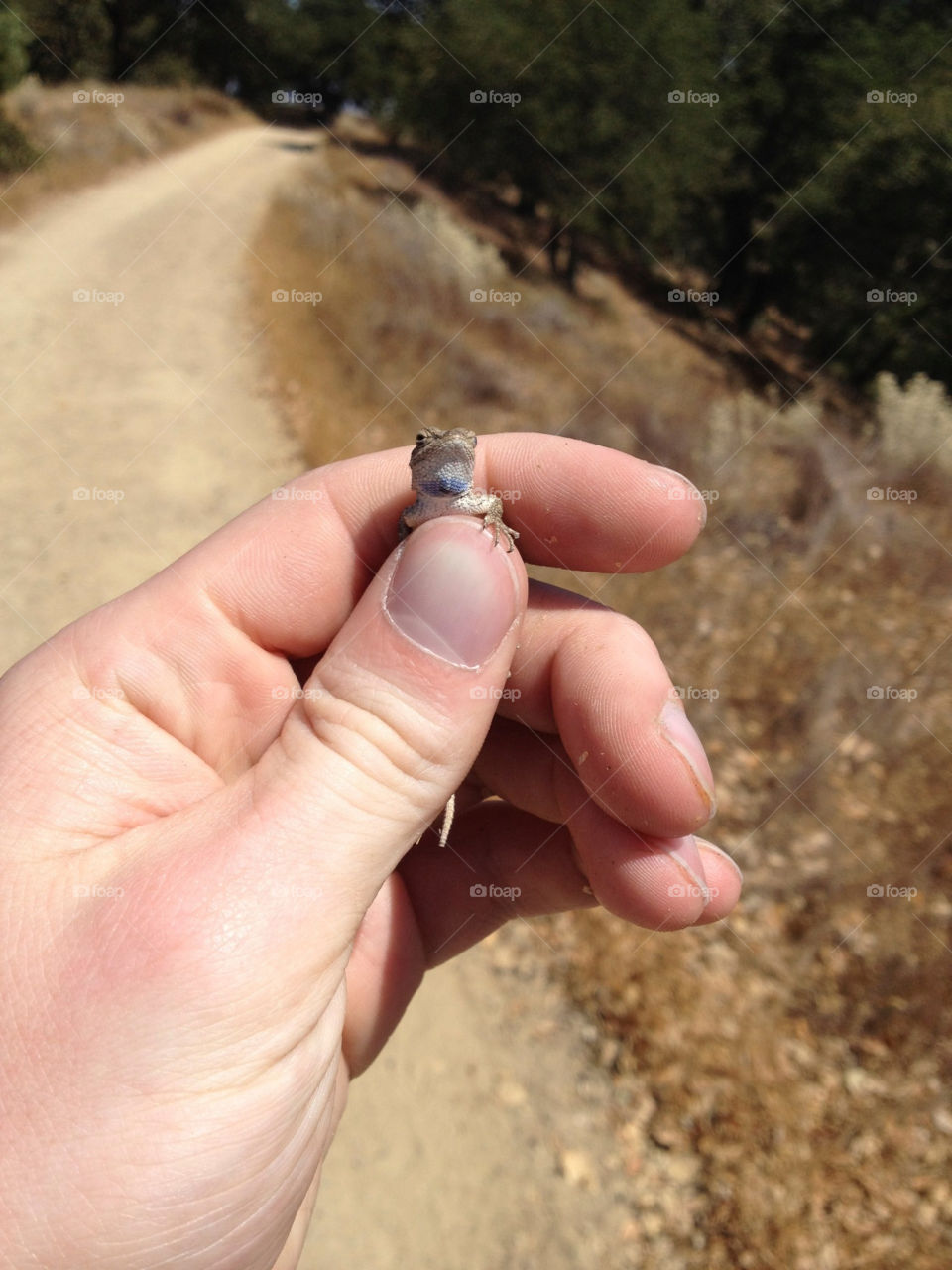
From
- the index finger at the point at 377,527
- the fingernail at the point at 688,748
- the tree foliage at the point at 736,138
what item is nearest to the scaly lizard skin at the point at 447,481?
the index finger at the point at 377,527

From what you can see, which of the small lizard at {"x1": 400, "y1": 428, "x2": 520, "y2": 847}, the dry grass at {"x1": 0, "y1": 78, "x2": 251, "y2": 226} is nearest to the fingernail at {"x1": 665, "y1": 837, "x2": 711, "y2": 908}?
the small lizard at {"x1": 400, "y1": 428, "x2": 520, "y2": 847}

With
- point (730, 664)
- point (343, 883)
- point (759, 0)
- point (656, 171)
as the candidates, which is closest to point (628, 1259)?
point (343, 883)

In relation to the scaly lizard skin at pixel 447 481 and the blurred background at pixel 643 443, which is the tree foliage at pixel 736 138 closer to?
the blurred background at pixel 643 443

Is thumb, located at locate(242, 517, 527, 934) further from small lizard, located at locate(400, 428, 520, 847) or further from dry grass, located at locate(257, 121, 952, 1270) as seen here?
dry grass, located at locate(257, 121, 952, 1270)

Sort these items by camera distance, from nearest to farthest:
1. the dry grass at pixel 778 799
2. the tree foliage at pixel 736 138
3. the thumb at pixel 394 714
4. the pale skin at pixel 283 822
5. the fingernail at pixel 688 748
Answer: the pale skin at pixel 283 822 → the thumb at pixel 394 714 → the fingernail at pixel 688 748 → the dry grass at pixel 778 799 → the tree foliage at pixel 736 138

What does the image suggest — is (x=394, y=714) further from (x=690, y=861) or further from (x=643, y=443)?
(x=643, y=443)
